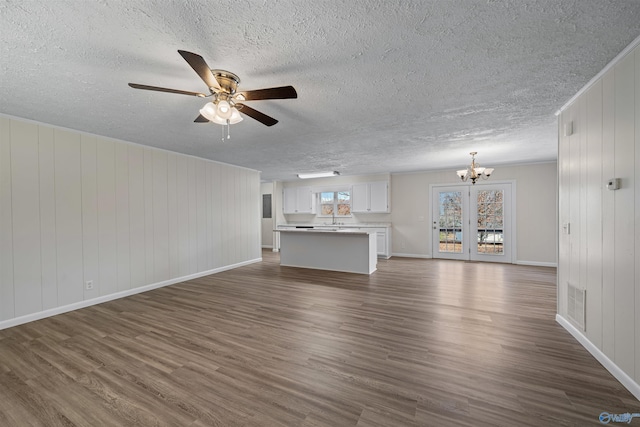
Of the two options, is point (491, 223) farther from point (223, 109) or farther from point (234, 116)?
point (223, 109)

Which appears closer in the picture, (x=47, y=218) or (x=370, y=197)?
(x=47, y=218)

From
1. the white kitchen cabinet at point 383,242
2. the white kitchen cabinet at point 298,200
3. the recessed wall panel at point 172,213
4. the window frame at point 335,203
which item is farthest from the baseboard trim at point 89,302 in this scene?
the white kitchen cabinet at point 383,242

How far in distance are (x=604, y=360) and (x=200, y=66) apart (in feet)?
12.4

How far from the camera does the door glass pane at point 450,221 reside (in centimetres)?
669

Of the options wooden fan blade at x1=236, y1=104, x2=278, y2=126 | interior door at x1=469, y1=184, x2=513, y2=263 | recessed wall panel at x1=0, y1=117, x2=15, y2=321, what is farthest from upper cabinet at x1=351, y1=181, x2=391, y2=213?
recessed wall panel at x1=0, y1=117, x2=15, y2=321

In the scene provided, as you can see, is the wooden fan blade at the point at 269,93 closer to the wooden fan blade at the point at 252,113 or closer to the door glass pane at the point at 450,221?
A: the wooden fan blade at the point at 252,113

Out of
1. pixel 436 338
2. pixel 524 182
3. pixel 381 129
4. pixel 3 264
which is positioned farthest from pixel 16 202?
pixel 524 182

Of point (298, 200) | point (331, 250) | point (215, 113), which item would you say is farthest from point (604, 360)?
point (298, 200)

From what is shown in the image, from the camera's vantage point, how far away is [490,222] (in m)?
6.38

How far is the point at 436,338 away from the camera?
2.54 m

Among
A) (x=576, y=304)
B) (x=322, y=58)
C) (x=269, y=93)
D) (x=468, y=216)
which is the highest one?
(x=322, y=58)

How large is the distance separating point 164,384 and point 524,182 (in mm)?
7671

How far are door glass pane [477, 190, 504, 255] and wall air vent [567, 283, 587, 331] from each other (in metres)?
4.09

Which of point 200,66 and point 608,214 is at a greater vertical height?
point 200,66
